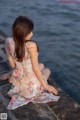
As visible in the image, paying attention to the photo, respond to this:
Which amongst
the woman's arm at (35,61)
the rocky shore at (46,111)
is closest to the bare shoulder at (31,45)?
the woman's arm at (35,61)

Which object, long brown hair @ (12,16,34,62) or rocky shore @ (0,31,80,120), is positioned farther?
rocky shore @ (0,31,80,120)

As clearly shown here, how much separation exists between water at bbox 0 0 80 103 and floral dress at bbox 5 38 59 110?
1.74m

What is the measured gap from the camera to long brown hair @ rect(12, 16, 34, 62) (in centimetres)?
482

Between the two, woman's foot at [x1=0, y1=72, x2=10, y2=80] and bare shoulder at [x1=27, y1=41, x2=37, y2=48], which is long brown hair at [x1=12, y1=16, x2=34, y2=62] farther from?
woman's foot at [x1=0, y1=72, x2=10, y2=80]

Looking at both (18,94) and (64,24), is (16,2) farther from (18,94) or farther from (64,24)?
(18,94)

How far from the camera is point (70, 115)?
506cm

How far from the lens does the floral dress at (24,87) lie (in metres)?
5.26

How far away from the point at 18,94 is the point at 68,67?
3109mm

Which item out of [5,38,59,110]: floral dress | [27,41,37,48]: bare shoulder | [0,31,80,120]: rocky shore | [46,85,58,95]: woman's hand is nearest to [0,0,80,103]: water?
[46,85,58,95]: woman's hand

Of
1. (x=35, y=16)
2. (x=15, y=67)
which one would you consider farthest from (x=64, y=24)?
(x=15, y=67)

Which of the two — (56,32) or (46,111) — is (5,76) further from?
(56,32)

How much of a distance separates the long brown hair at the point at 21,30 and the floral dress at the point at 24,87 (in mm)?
291

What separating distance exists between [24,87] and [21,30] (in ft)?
3.41

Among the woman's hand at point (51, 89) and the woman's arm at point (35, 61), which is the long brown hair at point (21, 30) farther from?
the woman's hand at point (51, 89)
